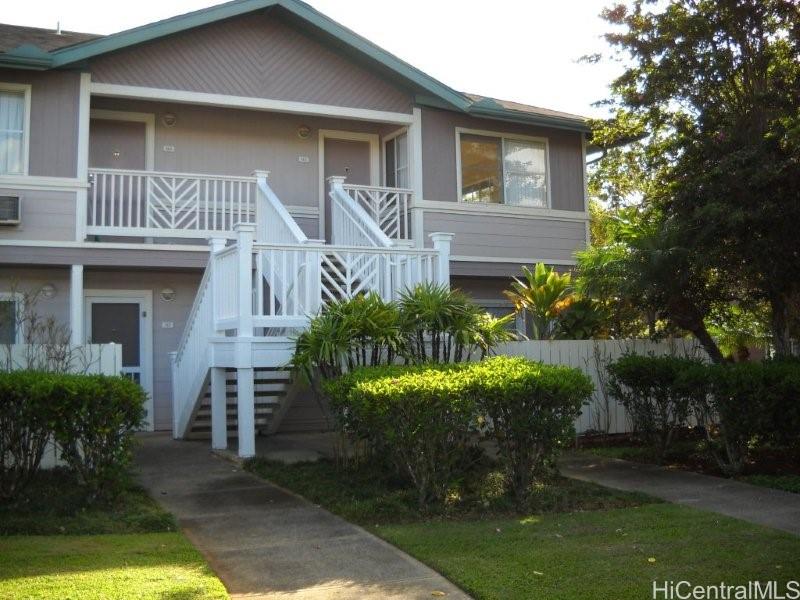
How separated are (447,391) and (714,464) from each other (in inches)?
162

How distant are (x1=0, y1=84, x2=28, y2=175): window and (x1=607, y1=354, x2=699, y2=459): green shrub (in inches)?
365

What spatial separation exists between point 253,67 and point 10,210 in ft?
15.2

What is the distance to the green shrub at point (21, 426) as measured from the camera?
24.8 ft

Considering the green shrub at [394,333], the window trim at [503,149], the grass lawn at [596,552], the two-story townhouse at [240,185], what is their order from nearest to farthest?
1. the grass lawn at [596,552]
2. the green shrub at [394,333]
3. the two-story townhouse at [240,185]
4. the window trim at [503,149]

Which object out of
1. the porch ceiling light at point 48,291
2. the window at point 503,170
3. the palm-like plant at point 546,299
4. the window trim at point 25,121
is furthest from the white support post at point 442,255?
the porch ceiling light at point 48,291

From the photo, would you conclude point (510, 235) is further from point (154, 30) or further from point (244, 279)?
point (154, 30)

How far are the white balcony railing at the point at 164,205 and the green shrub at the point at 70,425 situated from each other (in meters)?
5.51

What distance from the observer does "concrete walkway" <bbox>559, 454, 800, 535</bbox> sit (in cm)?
758

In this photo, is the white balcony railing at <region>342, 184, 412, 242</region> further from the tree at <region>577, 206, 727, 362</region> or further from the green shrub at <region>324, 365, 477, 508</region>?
the green shrub at <region>324, 365, 477, 508</region>

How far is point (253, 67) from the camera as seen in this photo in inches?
580

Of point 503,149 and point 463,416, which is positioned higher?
point 503,149

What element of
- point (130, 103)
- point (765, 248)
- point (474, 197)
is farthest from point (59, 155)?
point (765, 248)

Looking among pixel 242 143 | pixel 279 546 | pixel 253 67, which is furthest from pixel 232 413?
pixel 279 546

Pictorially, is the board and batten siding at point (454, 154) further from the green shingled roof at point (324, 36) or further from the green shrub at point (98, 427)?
the green shrub at point (98, 427)
